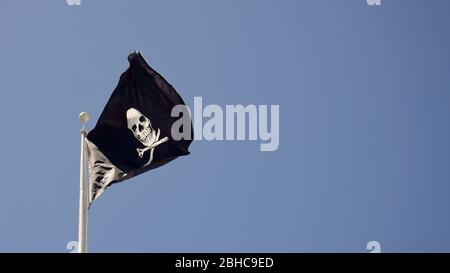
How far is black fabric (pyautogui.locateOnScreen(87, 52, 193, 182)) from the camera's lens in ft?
90.4

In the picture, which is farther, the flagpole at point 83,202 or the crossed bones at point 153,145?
the crossed bones at point 153,145

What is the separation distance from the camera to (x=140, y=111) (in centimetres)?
Result: 2831

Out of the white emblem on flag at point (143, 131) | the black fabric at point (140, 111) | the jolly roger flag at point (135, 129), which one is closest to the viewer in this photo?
the jolly roger flag at point (135, 129)

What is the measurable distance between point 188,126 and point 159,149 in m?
0.91

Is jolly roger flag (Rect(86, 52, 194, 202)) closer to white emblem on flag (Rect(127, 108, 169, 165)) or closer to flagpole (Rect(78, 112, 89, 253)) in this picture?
white emblem on flag (Rect(127, 108, 169, 165))

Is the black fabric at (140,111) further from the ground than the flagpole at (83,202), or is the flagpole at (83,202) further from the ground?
the black fabric at (140,111)

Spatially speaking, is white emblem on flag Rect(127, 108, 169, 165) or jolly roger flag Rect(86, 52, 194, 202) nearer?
jolly roger flag Rect(86, 52, 194, 202)

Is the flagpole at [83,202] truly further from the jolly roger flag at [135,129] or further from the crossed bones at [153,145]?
the crossed bones at [153,145]

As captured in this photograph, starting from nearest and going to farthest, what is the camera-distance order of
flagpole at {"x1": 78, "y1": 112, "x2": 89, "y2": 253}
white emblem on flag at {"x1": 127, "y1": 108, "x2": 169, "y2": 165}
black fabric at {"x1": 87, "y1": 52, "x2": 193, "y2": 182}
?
flagpole at {"x1": 78, "y1": 112, "x2": 89, "y2": 253}
black fabric at {"x1": 87, "y1": 52, "x2": 193, "y2": 182}
white emblem on flag at {"x1": 127, "y1": 108, "x2": 169, "y2": 165}

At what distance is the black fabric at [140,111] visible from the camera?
90.4ft

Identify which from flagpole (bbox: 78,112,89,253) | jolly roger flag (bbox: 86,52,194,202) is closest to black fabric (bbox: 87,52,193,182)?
jolly roger flag (bbox: 86,52,194,202)

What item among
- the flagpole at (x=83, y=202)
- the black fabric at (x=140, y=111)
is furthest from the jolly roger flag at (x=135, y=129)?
the flagpole at (x=83, y=202)
